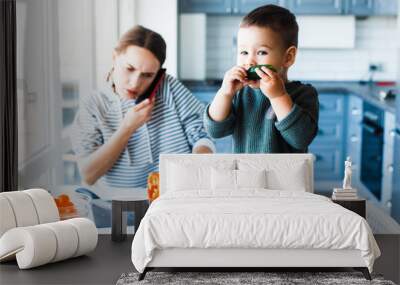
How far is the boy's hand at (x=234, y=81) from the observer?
770 cm

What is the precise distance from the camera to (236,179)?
7043 mm

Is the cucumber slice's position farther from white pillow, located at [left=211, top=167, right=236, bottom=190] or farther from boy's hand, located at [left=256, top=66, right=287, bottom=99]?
white pillow, located at [left=211, top=167, right=236, bottom=190]

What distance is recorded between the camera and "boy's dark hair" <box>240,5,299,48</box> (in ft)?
25.5

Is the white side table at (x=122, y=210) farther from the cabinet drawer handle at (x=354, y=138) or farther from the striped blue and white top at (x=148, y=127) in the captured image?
the cabinet drawer handle at (x=354, y=138)

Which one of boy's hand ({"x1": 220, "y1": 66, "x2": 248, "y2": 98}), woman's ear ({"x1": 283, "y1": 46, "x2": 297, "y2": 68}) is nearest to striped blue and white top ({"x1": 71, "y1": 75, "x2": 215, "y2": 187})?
boy's hand ({"x1": 220, "y1": 66, "x2": 248, "y2": 98})

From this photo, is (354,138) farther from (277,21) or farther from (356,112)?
(277,21)

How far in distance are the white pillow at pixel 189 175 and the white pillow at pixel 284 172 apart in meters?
0.19

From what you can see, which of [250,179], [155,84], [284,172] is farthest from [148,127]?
[284,172]

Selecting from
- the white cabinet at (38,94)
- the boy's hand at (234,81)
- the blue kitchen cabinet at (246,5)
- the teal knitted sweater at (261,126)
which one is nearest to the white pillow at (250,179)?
the teal knitted sweater at (261,126)

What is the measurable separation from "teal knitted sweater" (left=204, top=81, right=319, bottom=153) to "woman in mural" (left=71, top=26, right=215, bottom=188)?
297 millimetres

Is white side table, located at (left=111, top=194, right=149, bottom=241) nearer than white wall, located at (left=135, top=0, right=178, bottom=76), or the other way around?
white side table, located at (left=111, top=194, right=149, bottom=241)

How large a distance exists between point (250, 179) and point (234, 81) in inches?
42.9

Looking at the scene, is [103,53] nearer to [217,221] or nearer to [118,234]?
[118,234]

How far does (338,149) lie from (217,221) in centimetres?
258
